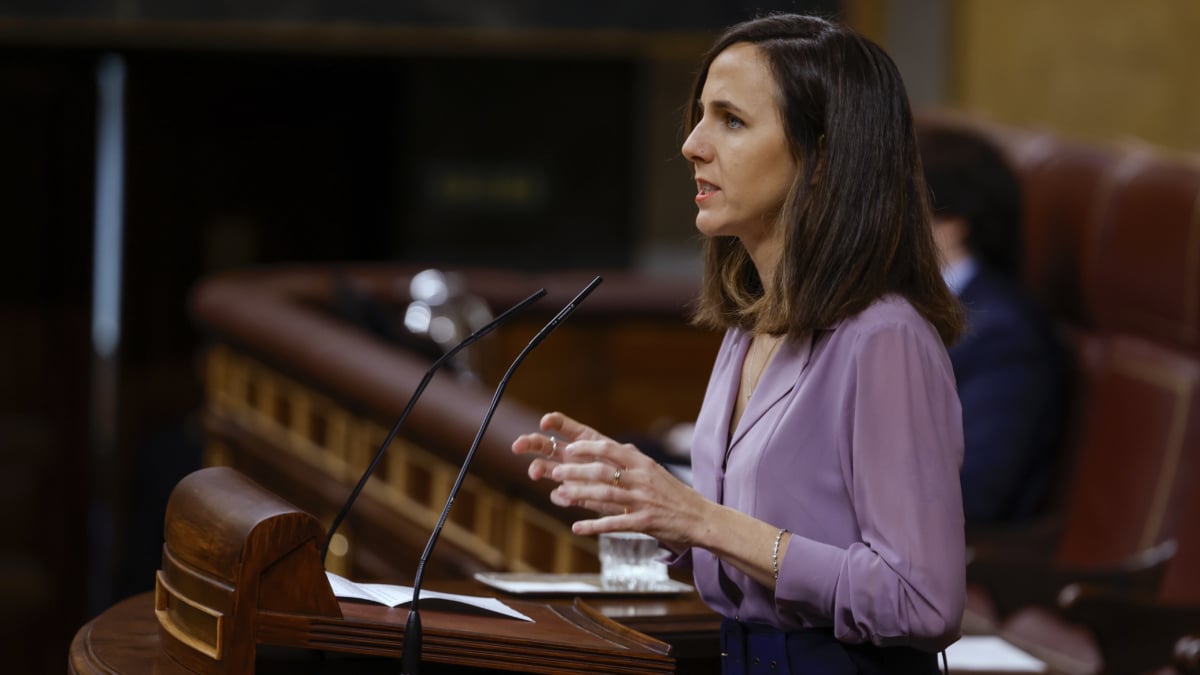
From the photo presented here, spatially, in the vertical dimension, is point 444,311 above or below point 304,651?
below

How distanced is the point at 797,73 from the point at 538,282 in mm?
3663

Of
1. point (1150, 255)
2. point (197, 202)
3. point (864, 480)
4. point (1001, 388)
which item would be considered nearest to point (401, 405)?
point (1001, 388)

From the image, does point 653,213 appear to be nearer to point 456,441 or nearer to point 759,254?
point 456,441

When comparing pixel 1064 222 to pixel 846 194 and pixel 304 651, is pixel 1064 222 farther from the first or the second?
pixel 304 651

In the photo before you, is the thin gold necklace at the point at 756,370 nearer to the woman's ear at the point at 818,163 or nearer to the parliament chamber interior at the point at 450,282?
the woman's ear at the point at 818,163

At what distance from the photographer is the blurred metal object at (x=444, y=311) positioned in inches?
167

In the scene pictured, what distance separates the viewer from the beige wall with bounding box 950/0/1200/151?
5.93 m

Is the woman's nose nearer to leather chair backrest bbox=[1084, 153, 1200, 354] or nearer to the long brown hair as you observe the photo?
the long brown hair

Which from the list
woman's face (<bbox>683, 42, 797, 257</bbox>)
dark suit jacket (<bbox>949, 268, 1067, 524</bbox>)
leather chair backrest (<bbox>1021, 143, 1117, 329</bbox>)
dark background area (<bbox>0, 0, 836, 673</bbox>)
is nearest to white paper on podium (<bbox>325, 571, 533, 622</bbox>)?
woman's face (<bbox>683, 42, 797, 257</bbox>)

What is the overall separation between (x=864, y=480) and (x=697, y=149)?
337mm

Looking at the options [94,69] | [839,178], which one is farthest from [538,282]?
[839,178]

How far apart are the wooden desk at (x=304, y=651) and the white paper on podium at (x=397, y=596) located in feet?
0.18

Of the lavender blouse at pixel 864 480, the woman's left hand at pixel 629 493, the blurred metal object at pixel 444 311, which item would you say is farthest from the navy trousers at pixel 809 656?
the blurred metal object at pixel 444 311

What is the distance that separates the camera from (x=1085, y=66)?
5996mm
